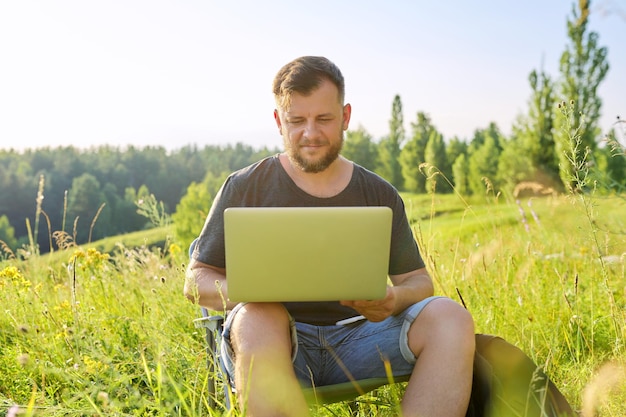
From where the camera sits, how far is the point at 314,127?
7.25 ft

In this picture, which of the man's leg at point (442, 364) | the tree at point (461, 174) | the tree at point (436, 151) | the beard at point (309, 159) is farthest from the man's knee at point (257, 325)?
the tree at point (436, 151)

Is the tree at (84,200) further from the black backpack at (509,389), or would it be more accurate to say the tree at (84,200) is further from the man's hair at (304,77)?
the black backpack at (509,389)

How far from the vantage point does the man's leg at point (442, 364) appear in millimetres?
1785

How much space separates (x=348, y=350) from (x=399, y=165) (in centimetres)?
3456

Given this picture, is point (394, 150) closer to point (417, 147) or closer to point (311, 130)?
point (417, 147)

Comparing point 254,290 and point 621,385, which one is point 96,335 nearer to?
point 254,290

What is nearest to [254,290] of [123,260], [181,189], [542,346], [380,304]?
[380,304]

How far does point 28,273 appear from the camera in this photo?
437 centimetres

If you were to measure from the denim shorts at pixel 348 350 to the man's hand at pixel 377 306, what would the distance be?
0.24 feet

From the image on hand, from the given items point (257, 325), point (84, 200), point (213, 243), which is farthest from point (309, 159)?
point (84, 200)

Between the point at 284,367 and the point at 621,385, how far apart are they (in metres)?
1.36

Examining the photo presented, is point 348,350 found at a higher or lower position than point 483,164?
higher

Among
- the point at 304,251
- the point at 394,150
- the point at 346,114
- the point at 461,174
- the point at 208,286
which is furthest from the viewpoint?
the point at 394,150

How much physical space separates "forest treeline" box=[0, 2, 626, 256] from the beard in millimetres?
648
